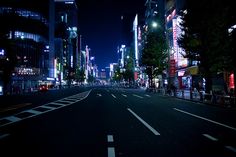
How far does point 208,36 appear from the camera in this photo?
26.1 metres

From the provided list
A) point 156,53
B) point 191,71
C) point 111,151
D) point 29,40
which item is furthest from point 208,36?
point 29,40

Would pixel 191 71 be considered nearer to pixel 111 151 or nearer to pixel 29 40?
pixel 111 151

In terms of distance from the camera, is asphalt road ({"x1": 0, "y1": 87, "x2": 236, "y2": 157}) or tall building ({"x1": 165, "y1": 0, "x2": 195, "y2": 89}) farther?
tall building ({"x1": 165, "y1": 0, "x2": 195, "y2": 89})

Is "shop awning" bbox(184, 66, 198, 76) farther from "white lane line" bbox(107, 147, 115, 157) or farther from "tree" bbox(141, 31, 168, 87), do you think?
"white lane line" bbox(107, 147, 115, 157)

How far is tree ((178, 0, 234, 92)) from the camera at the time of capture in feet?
83.9

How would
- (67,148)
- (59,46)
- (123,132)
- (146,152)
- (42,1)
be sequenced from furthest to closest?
(59,46) < (42,1) < (123,132) < (67,148) < (146,152)

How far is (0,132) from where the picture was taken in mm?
9781

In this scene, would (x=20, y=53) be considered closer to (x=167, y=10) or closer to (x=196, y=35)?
(x=167, y=10)

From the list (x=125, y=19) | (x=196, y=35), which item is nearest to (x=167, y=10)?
(x=196, y=35)

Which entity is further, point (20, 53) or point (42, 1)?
point (42, 1)

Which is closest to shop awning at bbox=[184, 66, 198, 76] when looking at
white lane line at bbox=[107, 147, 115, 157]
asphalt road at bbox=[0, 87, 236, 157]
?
asphalt road at bbox=[0, 87, 236, 157]

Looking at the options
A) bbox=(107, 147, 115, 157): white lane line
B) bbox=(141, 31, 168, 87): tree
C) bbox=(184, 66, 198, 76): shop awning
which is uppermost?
bbox=(141, 31, 168, 87): tree

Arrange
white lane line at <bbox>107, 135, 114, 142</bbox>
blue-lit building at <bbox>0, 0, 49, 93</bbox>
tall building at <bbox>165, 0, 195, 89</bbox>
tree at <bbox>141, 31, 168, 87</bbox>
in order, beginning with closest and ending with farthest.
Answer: white lane line at <bbox>107, 135, 114, 142</bbox> < tall building at <bbox>165, 0, 195, 89</bbox> < tree at <bbox>141, 31, 168, 87</bbox> < blue-lit building at <bbox>0, 0, 49, 93</bbox>

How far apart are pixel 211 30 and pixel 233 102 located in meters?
8.71
